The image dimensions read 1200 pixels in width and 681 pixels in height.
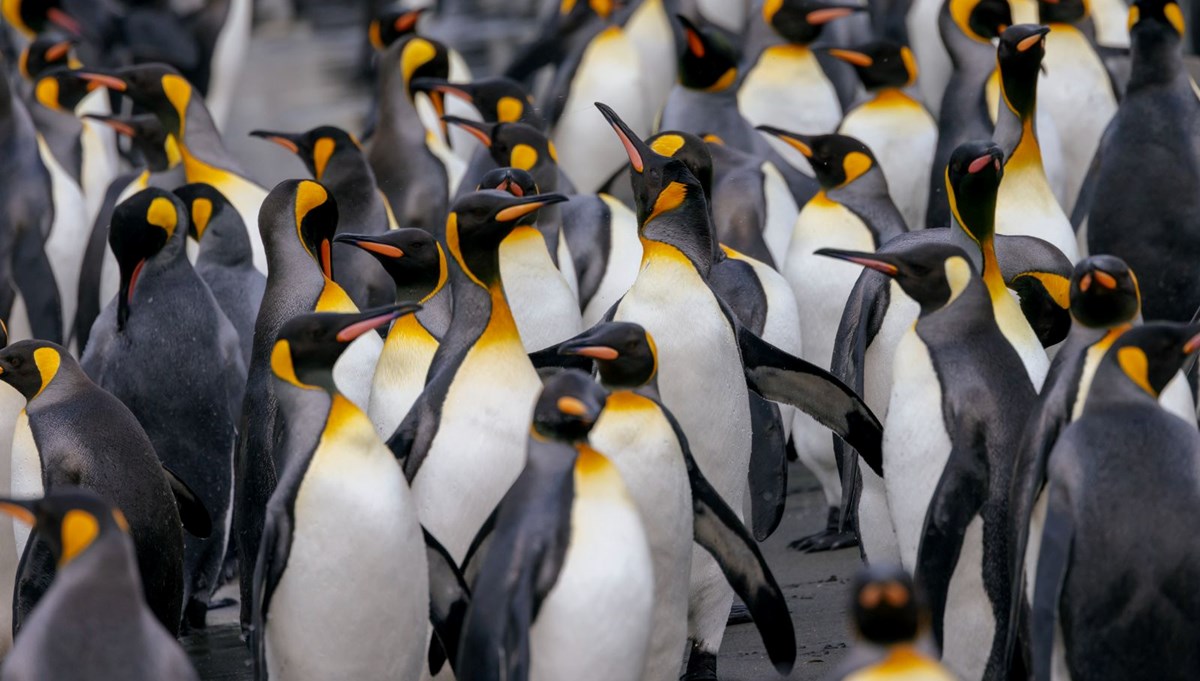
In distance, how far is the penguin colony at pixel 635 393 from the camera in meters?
3.99

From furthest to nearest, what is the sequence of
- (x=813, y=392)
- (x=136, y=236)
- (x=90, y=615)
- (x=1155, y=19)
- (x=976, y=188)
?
(x=1155, y=19), (x=136, y=236), (x=976, y=188), (x=813, y=392), (x=90, y=615)

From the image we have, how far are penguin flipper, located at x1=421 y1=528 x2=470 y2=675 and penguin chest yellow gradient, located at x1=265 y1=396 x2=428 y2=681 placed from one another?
0.04 m

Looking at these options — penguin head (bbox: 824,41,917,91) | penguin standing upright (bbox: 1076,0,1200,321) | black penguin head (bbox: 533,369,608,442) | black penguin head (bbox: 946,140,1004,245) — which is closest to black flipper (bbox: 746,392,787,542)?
black penguin head (bbox: 946,140,1004,245)

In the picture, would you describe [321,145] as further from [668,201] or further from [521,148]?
[668,201]

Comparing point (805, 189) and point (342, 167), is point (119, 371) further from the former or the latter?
point (805, 189)

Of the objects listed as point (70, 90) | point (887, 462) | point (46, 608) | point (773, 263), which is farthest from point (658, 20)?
point (46, 608)

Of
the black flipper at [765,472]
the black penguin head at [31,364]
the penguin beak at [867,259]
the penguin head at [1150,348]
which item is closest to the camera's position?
the penguin head at [1150,348]

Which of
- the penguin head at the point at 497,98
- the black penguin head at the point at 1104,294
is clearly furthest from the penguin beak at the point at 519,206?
the penguin head at the point at 497,98

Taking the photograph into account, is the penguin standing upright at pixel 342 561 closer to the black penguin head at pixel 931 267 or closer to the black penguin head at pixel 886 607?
the black penguin head at pixel 931 267

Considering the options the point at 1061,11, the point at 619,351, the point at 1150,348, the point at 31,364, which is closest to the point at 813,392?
the point at 619,351

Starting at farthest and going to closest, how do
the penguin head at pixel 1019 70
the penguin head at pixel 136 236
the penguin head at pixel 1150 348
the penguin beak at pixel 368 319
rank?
the penguin head at pixel 1019 70 → the penguin head at pixel 136 236 → the penguin beak at pixel 368 319 → the penguin head at pixel 1150 348

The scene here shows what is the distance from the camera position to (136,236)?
621 centimetres

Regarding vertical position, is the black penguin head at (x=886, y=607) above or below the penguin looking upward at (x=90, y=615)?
above

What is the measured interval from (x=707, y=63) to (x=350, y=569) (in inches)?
180
